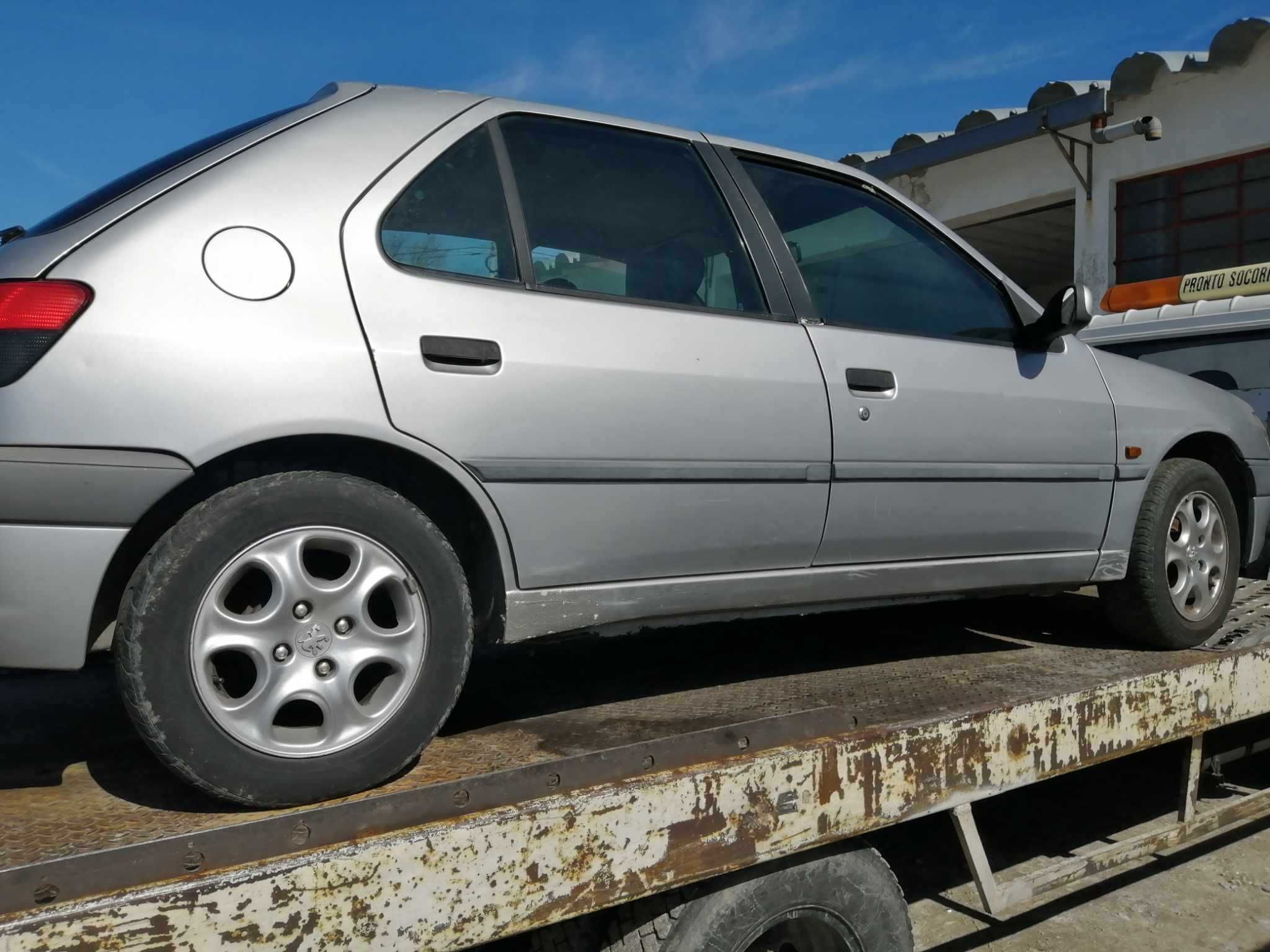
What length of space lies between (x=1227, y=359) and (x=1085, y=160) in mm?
8750

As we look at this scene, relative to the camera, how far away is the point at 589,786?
196cm

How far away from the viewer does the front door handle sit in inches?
104

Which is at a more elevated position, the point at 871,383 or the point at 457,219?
the point at 457,219

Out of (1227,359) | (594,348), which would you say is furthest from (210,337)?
(1227,359)

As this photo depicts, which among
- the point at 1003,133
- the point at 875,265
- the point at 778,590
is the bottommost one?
the point at 778,590

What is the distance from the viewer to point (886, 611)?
400cm

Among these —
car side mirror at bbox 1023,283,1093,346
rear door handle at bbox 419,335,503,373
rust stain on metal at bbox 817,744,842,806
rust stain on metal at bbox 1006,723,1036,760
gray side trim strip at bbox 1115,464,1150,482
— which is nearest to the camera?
rear door handle at bbox 419,335,503,373

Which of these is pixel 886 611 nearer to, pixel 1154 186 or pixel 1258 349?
pixel 1258 349

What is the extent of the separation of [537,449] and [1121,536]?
205 cm

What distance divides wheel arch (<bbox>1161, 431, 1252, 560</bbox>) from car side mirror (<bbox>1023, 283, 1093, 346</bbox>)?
0.79 meters

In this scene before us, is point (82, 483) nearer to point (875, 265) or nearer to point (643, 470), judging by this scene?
point (643, 470)

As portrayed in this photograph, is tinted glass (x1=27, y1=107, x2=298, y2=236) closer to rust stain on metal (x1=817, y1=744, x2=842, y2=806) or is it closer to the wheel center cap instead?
the wheel center cap

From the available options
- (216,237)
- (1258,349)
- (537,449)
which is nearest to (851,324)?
(537,449)

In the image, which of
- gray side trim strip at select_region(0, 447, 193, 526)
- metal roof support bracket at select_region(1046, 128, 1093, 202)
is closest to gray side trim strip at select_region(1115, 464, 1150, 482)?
gray side trim strip at select_region(0, 447, 193, 526)
